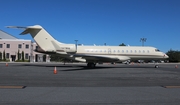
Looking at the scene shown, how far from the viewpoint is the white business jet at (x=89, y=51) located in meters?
26.0

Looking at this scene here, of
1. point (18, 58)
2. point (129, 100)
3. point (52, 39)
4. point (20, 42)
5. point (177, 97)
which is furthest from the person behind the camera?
point (20, 42)

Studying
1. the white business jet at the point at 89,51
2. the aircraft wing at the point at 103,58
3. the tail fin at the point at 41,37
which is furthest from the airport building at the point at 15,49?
the aircraft wing at the point at 103,58

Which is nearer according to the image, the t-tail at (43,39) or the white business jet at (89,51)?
the white business jet at (89,51)

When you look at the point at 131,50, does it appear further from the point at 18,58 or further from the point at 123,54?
the point at 18,58

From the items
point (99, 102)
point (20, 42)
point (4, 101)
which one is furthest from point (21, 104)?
point (20, 42)

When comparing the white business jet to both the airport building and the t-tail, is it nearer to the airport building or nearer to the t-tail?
the t-tail

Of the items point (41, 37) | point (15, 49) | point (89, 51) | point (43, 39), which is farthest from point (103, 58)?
point (15, 49)

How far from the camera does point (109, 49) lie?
91.9ft

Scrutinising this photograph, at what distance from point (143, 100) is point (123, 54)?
21.4 meters

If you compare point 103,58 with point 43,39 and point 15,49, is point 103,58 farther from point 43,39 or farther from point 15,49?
point 15,49

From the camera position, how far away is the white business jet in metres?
26.0

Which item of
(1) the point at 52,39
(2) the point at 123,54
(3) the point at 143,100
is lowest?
(3) the point at 143,100

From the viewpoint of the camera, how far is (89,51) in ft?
91.6

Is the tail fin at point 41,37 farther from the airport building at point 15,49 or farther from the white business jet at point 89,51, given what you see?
the airport building at point 15,49
